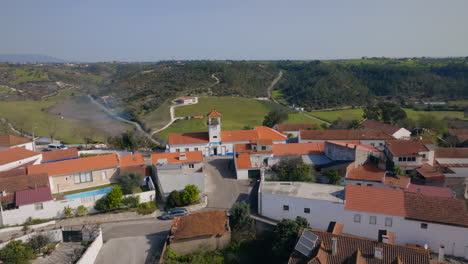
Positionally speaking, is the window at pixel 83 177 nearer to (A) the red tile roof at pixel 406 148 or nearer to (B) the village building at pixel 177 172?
(B) the village building at pixel 177 172

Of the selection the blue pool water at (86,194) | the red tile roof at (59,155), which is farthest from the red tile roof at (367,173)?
the red tile roof at (59,155)

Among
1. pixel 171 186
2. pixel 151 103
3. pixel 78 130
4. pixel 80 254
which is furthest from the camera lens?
pixel 151 103

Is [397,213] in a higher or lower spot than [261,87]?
lower

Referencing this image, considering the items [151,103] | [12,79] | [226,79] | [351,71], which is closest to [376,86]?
[351,71]

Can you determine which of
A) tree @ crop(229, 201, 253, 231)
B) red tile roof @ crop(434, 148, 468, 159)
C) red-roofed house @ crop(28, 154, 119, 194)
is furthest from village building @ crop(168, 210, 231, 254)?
red tile roof @ crop(434, 148, 468, 159)

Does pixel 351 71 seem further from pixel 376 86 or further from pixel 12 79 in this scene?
pixel 12 79

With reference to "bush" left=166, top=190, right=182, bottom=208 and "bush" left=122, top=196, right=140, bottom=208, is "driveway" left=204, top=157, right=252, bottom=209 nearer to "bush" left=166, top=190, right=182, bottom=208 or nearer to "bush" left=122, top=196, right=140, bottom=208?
"bush" left=166, top=190, right=182, bottom=208
